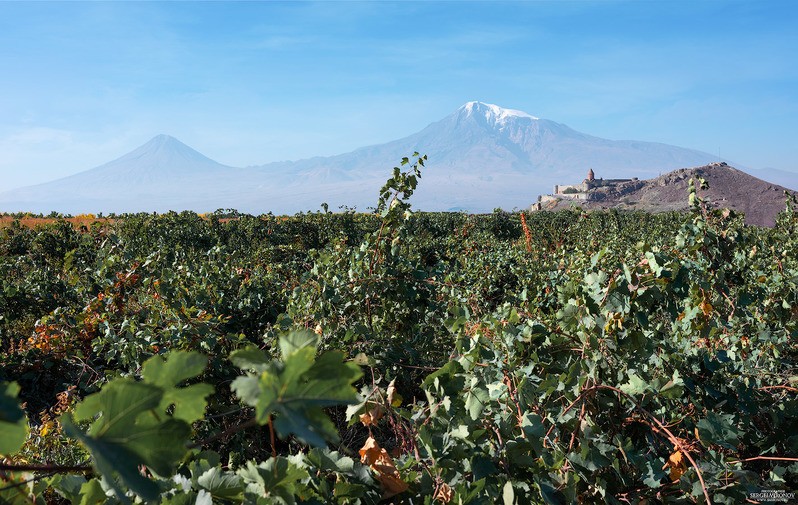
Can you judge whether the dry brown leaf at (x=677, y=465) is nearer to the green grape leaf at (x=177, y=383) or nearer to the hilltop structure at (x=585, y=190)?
the green grape leaf at (x=177, y=383)

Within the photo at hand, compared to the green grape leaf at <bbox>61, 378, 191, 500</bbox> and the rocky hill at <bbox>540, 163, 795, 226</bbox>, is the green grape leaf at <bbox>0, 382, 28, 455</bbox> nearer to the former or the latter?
the green grape leaf at <bbox>61, 378, 191, 500</bbox>

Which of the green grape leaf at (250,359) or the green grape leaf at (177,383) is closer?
the green grape leaf at (177,383)

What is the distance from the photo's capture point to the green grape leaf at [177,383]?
2.12 feet

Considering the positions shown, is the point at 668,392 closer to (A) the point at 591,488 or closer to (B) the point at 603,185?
(A) the point at 591,488

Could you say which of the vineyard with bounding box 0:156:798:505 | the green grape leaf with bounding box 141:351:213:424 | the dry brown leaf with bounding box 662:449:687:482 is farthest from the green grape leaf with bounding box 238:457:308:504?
the dry brown leaf with bounding box 662:449:687:482

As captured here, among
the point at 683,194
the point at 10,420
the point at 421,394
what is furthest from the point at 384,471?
the point at 683,194

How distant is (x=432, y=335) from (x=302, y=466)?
251cm

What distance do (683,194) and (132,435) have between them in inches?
3075

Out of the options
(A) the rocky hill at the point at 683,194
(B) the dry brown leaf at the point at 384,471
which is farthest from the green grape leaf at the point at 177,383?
(A) the rocky hill at the point at 683,194

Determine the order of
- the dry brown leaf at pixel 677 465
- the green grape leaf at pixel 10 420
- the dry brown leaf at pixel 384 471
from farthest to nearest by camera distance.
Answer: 1. the dry brown leaf at pixel 677 465
2. the dry brown leaf at pixel 384 471
3. the green grape leaf at pixel 10 420

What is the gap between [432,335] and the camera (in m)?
3.74

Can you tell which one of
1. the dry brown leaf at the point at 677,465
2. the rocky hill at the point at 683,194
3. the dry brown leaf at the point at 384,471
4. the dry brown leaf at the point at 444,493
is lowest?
the dry brown leaf at the point at 677,465

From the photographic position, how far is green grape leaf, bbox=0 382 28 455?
52cm

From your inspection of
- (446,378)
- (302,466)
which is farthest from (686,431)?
(302,466)
